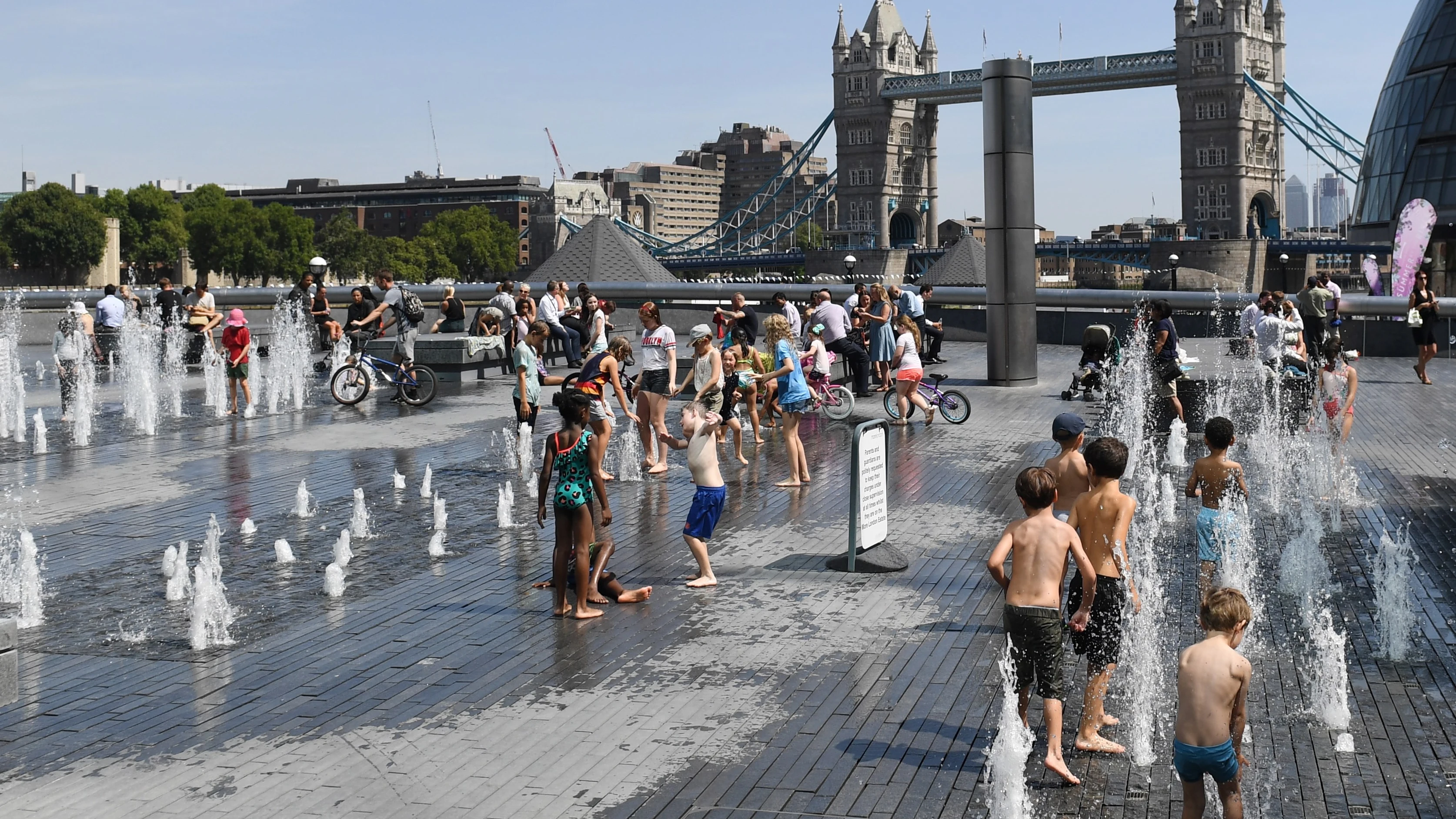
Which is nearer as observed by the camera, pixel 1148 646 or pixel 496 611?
pixel 1148 646

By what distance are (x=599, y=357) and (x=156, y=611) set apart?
4895mm

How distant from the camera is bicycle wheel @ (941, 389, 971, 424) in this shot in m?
17.7

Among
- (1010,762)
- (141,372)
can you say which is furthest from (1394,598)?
(141,372)

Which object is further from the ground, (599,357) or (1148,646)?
(599,357)

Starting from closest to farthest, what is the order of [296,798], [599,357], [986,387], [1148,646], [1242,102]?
[296,798] < [1148,646] < [599,357] < [986,387] < [1242,102]

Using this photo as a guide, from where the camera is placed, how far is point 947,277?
3803 centimetres

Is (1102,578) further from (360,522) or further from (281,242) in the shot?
(281,242)

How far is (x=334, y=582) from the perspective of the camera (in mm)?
9336

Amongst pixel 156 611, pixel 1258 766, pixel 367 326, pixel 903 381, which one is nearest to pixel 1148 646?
pixel 1258 766

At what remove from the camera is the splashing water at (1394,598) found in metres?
7.84

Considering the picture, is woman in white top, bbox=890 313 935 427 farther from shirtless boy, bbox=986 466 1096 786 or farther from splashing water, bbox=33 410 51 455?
shirtless boy, bbox=986 466 1096 786

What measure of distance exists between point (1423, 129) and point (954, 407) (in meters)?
60.5

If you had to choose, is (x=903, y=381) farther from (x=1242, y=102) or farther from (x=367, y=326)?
(x=1242, y=102)

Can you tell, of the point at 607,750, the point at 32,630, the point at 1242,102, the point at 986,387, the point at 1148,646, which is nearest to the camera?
the point at 607,750
